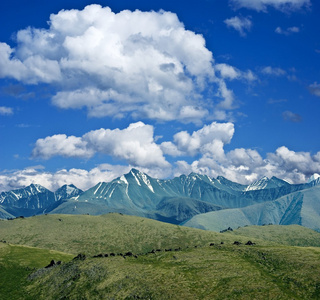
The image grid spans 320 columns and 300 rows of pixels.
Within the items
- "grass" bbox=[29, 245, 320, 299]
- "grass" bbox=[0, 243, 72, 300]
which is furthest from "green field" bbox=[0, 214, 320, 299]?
"grass" bbox=[0, 243, 72, 300]

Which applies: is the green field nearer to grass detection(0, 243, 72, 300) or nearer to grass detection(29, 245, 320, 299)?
grass detection(29, 245, 320, 299)

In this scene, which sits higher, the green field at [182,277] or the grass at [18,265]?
the green field at [182,277]

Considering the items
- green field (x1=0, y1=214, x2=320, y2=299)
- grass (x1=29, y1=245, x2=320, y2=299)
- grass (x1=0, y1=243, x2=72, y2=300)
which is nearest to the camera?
grass (x1=29, y1=245, x2=320, y2=299)

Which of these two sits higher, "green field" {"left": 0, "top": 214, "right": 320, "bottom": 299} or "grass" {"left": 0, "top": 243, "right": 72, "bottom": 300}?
"green field" {"left": 0, "top": 214, "right": 320, "bottom": 299}

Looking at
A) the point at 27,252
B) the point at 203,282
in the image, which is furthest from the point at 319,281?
the point at 27,252

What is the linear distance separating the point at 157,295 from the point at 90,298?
19513 millimetres

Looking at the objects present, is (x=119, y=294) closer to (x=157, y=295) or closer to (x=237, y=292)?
(x=157, y=295)

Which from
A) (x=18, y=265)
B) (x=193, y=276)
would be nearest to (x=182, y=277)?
(x=193, y=276)

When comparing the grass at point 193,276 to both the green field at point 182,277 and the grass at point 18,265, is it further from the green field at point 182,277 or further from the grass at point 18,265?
the grass at point 18,265

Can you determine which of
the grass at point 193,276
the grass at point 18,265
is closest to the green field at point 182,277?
the grass at point 193,276

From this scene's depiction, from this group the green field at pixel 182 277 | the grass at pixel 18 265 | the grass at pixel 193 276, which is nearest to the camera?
the grass at pixel 193 276

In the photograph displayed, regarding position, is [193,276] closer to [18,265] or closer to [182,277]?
[182,277]

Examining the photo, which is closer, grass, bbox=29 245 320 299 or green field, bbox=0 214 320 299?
grass, bbox=29 245 320 299

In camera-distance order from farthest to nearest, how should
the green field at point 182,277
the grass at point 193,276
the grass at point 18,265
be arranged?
the grass at point 18,265, the green field at point 182,277, the grass at point 193,276
